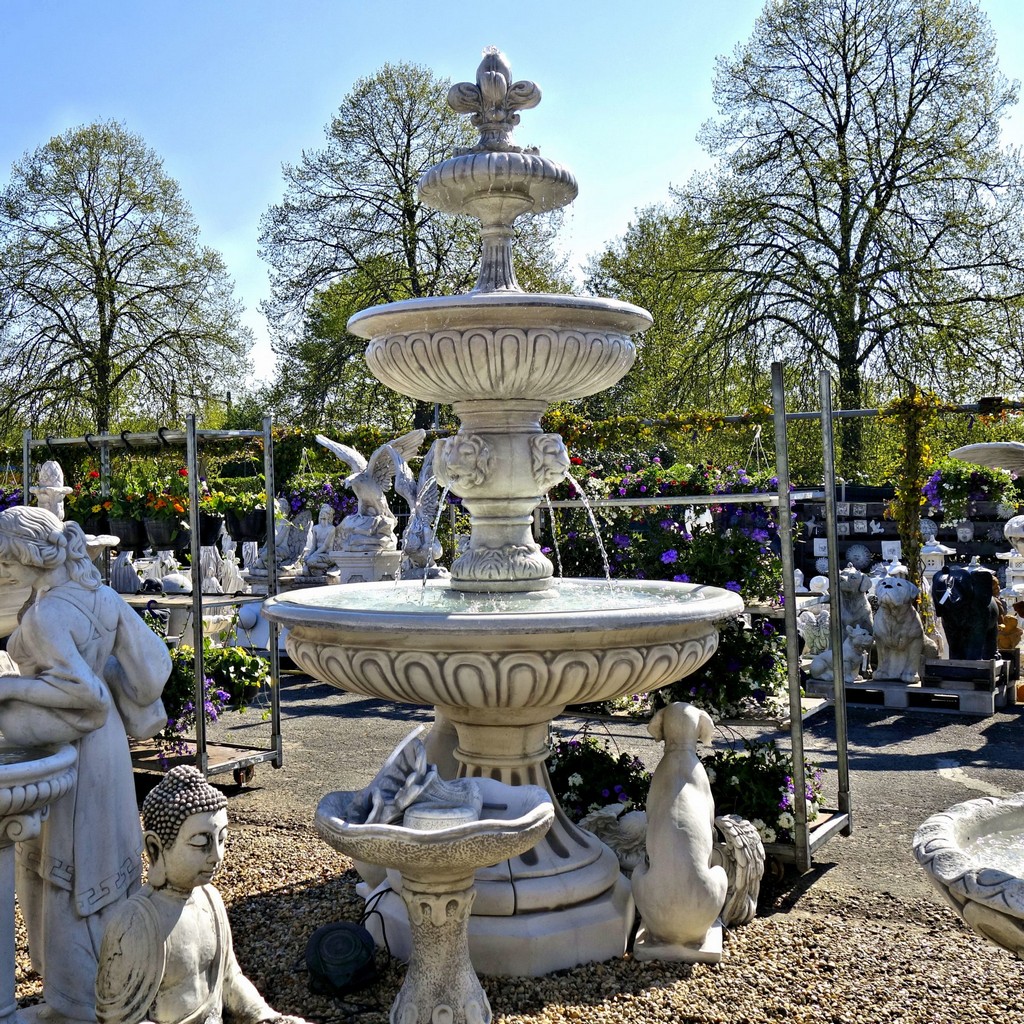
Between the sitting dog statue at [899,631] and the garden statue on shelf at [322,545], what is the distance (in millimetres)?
7303

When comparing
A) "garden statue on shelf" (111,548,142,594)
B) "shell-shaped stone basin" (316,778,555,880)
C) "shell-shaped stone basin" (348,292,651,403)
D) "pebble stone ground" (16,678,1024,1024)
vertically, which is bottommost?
"pebble stone ground" (16,678,1024,1024)

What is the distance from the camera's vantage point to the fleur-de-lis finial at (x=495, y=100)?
4828mm

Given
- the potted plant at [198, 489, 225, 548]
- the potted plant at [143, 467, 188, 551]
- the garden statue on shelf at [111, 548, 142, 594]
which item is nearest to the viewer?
the potted plant at [143, 467, 188, 551]

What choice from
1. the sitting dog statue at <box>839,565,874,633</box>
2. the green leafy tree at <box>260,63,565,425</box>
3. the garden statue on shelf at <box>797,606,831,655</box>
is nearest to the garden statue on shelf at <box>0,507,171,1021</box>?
the garden statue on shelf at <box>797,606,831,655</box>

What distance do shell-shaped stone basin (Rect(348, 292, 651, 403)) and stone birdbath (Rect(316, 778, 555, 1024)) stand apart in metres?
1.74

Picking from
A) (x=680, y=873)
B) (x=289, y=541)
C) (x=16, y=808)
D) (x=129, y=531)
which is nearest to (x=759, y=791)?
(x=680, y=873)

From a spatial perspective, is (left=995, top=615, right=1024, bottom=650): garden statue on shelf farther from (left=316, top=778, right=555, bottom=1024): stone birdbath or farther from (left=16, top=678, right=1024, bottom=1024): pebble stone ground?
(left=316, top=778, right=555, bottom=1024): stone birdbath

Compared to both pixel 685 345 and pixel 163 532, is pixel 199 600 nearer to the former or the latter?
pixel 163 532

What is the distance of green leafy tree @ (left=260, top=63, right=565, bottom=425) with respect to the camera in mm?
22875

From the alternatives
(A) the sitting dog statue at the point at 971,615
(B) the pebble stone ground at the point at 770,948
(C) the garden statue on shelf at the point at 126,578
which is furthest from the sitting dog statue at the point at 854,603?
(C) the garden statue on shelf at the point at 126,578

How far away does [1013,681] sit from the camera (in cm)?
957

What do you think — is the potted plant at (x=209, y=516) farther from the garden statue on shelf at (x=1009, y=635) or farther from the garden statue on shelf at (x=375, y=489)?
the garden statue on shelf at (x=1009, y=635)

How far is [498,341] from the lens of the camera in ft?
13.6

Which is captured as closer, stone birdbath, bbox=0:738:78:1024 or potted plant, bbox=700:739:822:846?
stone birdbath, bbox=0:738:78:1024
